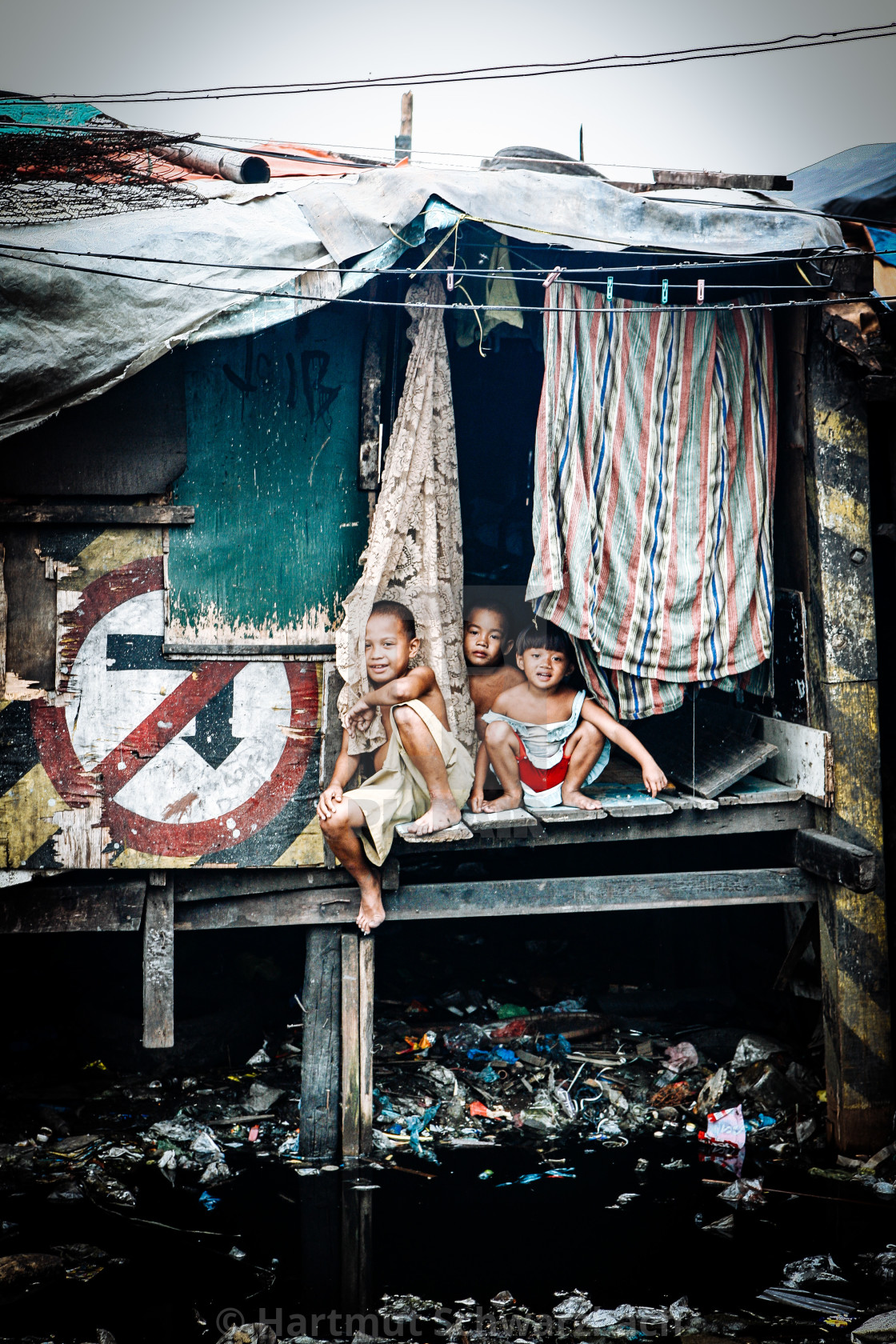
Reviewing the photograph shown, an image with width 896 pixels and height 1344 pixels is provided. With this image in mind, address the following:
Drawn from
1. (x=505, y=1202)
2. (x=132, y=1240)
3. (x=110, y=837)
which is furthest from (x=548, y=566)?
(x=132, y=1240)

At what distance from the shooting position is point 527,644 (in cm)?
508

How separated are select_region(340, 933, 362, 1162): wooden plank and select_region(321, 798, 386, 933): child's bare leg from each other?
0.71ft

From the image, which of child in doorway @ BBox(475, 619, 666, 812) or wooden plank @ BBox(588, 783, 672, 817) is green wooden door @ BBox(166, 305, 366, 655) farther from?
wooden plank @ BBox(588, 783, 672, 817)

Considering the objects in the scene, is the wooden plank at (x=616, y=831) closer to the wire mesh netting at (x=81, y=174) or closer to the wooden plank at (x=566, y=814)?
the wooden plank at (x=566, y=814)

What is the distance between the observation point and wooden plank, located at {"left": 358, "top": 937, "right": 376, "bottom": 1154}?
4.63m

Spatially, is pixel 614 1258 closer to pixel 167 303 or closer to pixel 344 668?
pixel 344 668

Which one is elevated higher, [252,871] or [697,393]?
[697,393]

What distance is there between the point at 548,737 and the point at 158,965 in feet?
6.67

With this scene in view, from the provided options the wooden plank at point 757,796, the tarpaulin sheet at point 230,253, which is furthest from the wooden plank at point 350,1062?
the tarpaulin sheet at point 230,253

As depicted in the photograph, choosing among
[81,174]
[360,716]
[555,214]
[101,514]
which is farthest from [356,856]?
[81,174]

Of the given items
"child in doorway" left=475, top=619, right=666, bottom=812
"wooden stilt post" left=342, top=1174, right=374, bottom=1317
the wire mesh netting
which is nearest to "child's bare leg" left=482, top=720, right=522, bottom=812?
"child in doorway" left=475, top=619, right=666, bottom=812

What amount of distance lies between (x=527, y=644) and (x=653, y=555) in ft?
2.58

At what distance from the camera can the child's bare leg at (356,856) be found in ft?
14.2

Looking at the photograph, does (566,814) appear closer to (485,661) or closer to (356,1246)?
(485,661)
